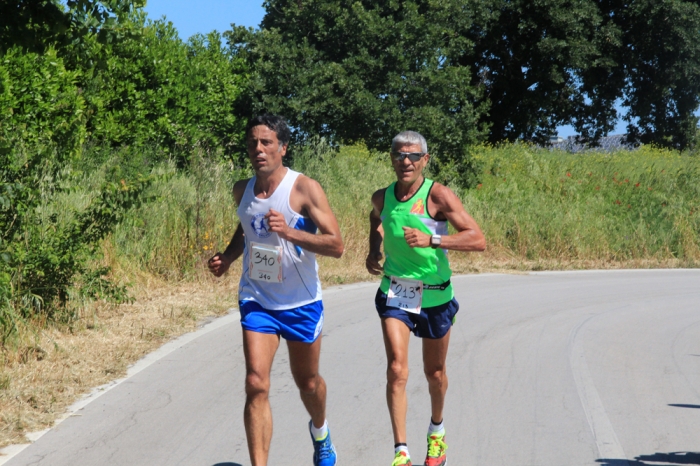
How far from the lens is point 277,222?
480 cm

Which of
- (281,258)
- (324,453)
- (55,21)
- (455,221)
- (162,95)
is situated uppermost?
(162,95)

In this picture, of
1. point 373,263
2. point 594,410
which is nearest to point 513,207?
point 594,410

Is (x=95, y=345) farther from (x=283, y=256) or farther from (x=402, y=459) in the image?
(x=402, y=459)

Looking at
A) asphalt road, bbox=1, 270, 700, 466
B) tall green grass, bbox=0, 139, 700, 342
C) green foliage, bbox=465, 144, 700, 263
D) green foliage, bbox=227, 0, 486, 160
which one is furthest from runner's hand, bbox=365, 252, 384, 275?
green foliage, bbox=227, 0, 486, 160

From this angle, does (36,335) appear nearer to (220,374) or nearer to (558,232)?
(220,374)

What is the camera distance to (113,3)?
6387 mm

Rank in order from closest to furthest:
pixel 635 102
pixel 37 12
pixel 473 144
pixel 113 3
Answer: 1. pixel 37 12
2. pixel 113 3
3. pixel 473 144
4. pixel 635 102

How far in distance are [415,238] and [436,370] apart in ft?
2.94

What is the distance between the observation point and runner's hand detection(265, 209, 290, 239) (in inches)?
189

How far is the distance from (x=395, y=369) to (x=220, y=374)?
8.87 feet

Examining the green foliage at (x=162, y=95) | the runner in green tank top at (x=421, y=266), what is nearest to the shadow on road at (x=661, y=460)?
the runner in green tank top at (x=421, y=266)

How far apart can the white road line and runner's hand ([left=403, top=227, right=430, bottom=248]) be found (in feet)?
5.78

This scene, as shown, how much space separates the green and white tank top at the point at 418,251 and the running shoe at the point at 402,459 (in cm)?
87

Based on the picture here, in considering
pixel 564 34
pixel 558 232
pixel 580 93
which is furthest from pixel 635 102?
pixel 558 232
